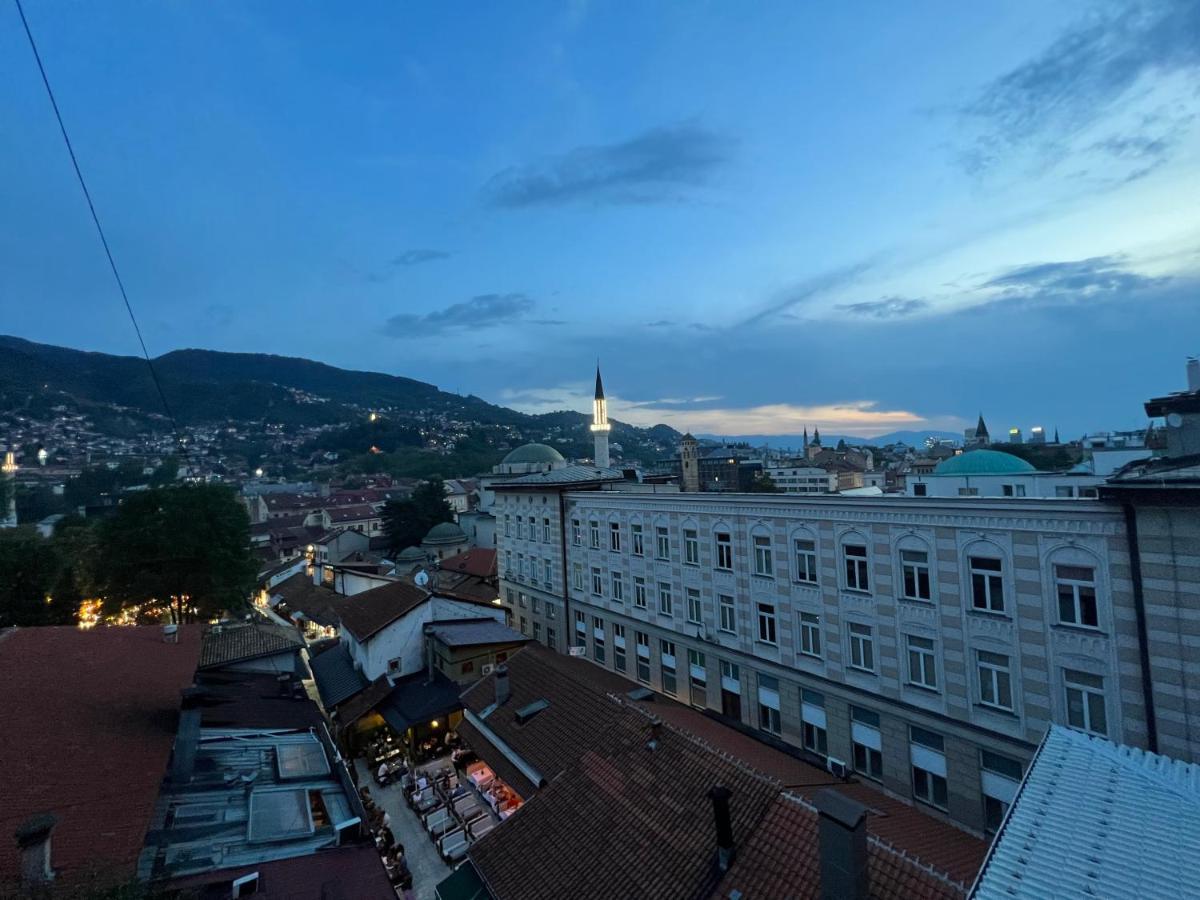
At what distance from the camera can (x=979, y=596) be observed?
14609 mm

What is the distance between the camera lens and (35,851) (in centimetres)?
753

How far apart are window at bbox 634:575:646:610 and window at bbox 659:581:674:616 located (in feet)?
3.47

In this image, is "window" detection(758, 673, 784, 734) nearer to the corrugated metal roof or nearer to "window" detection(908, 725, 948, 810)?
"window" detection(908, 725, 948, 810)

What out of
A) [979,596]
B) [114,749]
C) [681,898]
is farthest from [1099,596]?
[114,749]

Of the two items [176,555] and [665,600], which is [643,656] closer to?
[665,600]

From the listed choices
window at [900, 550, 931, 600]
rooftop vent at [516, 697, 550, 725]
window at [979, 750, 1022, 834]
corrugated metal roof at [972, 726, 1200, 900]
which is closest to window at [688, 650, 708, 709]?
rooftop vent at [516, 697, 550, 725]

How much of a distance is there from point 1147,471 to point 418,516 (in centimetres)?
6649

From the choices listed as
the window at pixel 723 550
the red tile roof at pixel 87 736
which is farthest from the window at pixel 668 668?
the red tile roof at pixel 87 736

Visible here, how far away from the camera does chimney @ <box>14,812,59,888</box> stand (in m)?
7.36

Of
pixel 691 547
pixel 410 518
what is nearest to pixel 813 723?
pixel 691 547

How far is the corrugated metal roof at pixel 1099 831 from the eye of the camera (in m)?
5.60

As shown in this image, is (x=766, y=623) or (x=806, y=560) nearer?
(x=806, y=560)

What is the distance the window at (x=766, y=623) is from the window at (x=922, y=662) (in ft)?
15.3

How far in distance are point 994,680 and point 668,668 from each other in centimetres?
1263
